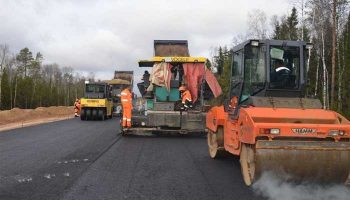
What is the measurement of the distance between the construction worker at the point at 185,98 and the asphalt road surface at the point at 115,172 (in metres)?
2.47

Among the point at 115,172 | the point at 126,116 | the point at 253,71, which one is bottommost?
the point at 115,172

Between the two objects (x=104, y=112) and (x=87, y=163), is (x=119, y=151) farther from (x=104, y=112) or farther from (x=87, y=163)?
(x=104, y=112)

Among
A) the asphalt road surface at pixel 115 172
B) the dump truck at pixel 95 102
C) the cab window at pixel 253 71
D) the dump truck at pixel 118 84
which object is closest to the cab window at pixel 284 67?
the cab window at pixel 253 71

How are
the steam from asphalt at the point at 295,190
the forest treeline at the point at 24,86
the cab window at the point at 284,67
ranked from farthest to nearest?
the forest treeline at the point at 24,86
the cab window at the point at 284,67
the steam from asphalt at the point at 295,190

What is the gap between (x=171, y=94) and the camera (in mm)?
16219

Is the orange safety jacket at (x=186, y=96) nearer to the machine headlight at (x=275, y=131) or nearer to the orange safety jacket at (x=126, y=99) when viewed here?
the orange safety jacket at (x=126, y=99)

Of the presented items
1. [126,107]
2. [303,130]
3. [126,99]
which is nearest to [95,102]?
[126,99]

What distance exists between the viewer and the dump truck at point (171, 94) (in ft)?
50.2

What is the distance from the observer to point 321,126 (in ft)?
22.1

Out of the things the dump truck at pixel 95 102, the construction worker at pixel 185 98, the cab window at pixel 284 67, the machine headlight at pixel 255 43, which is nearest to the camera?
the cab window at pixel 284 67

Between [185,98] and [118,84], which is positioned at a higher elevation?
[118,84]

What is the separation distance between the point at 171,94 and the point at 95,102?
12.0m

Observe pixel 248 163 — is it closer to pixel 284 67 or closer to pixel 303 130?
pixel 303 130

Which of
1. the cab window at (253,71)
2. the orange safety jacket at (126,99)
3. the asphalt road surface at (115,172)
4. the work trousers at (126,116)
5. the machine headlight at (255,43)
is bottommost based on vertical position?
the asphalt road surface at (115,172)
